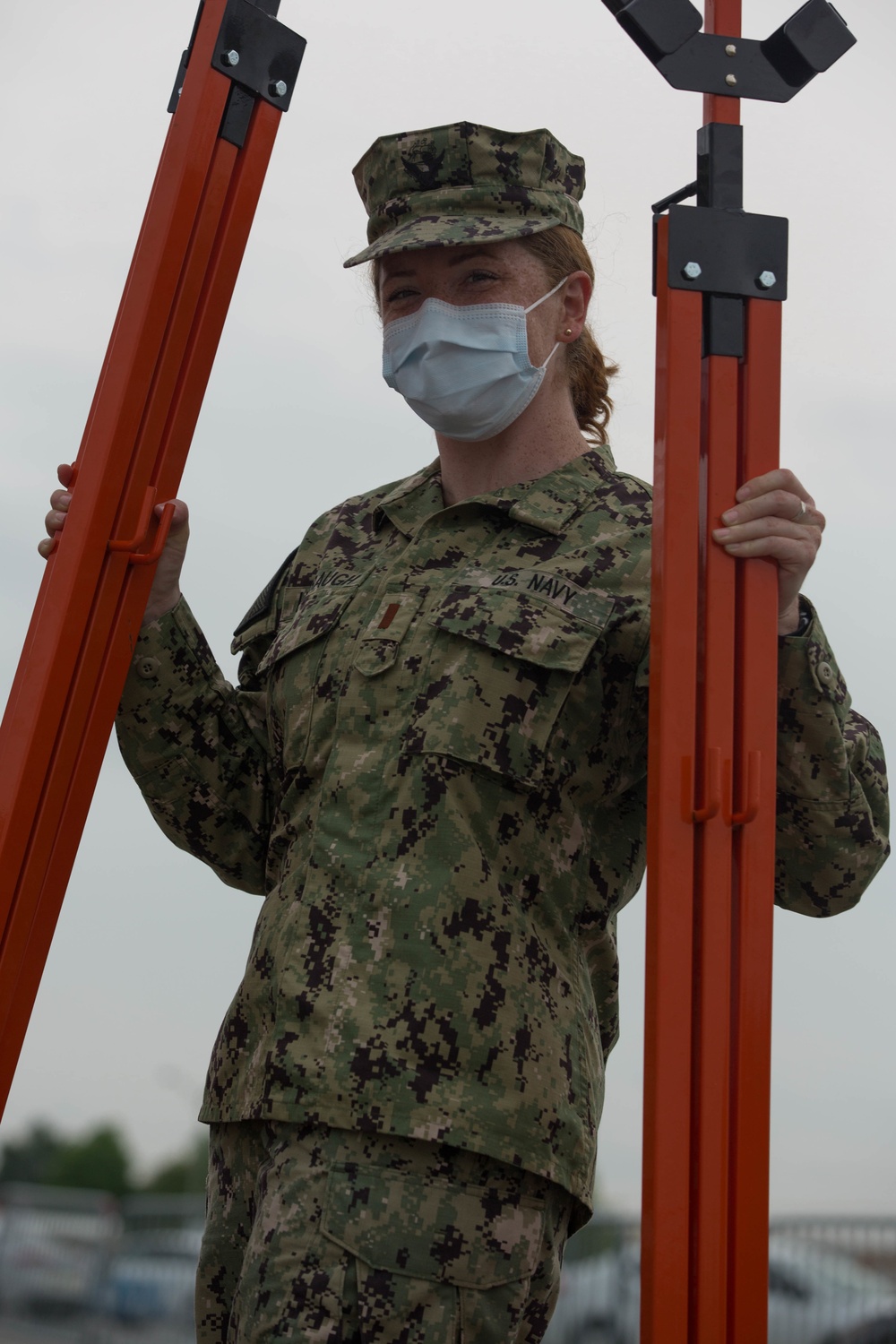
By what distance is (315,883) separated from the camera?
7.66 ft

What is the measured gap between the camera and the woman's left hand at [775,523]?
197cm

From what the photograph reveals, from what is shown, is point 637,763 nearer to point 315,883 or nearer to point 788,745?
point 788,745

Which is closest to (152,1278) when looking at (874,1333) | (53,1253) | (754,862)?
(53,1253)

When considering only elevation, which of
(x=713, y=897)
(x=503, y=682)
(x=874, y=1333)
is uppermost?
(x=503, y=682)

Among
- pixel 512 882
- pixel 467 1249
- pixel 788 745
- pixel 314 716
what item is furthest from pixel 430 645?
pixel 467 1249

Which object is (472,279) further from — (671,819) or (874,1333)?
(874,1333)

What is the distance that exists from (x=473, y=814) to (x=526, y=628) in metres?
0.29

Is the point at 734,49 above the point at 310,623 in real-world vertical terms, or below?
above

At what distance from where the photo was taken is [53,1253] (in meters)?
10.9

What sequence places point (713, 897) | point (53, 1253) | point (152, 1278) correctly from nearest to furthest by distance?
point (713, 897) → point (152, 1278) → point (53, 1253)

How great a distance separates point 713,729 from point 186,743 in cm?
105

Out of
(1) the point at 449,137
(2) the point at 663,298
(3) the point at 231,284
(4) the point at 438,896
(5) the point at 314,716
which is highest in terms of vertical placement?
(1) the point at 449,137

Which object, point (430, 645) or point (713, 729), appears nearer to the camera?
point (713, 729)

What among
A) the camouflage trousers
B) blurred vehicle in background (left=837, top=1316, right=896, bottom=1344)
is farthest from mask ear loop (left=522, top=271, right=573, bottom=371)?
blurred vehicle in background (left=837, top=1316, right=896, bottom=1344)
